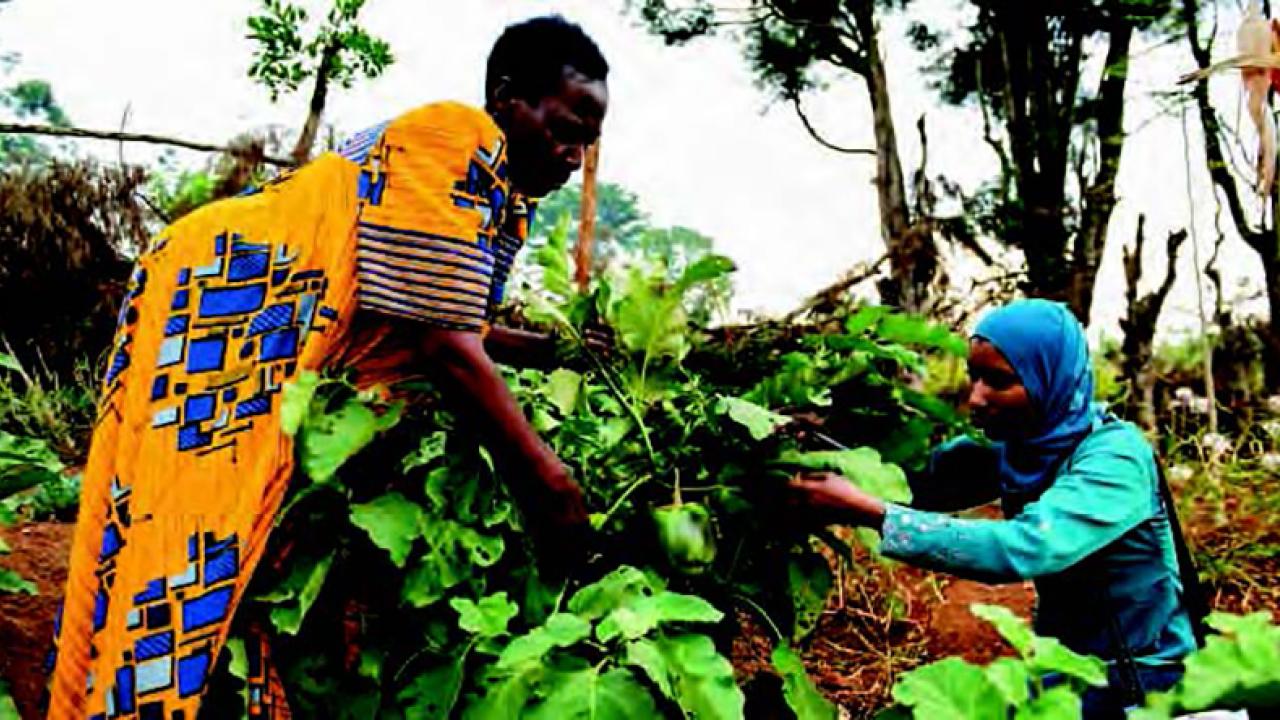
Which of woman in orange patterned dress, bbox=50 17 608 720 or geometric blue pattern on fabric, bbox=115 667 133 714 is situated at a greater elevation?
woman in orange patterned dress, bbox=50 17 608 720

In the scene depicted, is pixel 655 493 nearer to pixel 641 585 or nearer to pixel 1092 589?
pixel 641 585

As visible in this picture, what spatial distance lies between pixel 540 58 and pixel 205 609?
107 cm

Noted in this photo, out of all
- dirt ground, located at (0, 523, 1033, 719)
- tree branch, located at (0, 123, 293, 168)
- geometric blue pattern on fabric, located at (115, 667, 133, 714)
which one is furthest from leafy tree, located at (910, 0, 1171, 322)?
geometric blue pattern on fabric, located at (115, 667, 133, 714)

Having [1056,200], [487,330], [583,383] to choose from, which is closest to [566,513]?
[583,383]

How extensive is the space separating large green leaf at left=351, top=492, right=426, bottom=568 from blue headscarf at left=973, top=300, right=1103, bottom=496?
1097 mm

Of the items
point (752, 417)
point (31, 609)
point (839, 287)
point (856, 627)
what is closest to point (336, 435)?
point (752, 417)

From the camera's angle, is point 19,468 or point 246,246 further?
point 19,468

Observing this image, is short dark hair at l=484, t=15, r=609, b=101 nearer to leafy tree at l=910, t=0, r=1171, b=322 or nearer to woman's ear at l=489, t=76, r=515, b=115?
woman's ear at l=489, t=76, r=515, b=115

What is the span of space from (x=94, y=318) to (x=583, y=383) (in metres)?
6.62

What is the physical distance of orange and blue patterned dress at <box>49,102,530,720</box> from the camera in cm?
185

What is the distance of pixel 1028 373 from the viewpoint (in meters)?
2.16

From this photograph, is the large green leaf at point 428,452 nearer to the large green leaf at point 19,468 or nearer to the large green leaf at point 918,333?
the large green leaf at point 918,333

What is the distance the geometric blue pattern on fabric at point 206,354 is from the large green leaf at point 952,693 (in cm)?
122

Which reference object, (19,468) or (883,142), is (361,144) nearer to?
(19,468)
